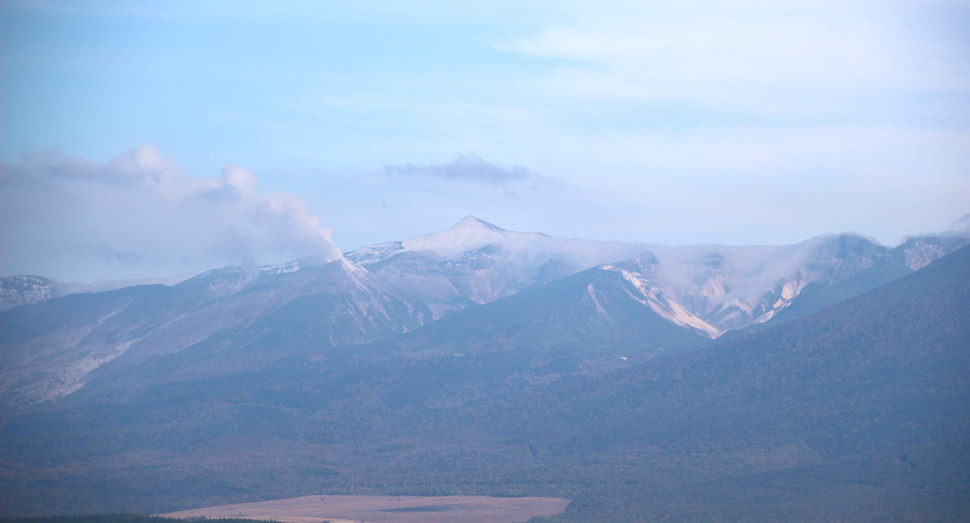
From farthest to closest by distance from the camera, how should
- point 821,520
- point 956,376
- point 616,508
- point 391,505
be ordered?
point 956,376
point 391,505
point 616,508
point 821,520

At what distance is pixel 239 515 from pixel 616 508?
164 feet

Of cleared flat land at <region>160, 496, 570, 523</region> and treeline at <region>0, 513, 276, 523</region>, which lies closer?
treeline at <region>0, 513, 276, 523</region>

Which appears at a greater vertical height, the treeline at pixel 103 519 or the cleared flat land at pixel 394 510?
the treeline at pixel 103 519

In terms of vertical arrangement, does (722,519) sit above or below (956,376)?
below

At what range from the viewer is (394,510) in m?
172

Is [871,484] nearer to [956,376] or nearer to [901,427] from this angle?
[901,427]

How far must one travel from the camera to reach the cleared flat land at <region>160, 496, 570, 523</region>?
163625 mm

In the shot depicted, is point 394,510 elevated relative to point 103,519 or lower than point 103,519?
lower

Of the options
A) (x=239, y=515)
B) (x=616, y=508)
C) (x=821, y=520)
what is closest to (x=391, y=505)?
(x=239, y=515)

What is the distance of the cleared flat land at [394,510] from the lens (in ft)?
537

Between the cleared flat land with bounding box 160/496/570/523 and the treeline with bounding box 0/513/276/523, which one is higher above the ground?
the treeline with bounding box 0/513/276/523

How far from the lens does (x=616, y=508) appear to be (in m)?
165

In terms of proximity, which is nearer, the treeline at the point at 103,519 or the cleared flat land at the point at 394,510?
the treeline at the point at 103,519

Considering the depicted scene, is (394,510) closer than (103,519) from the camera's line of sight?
No
